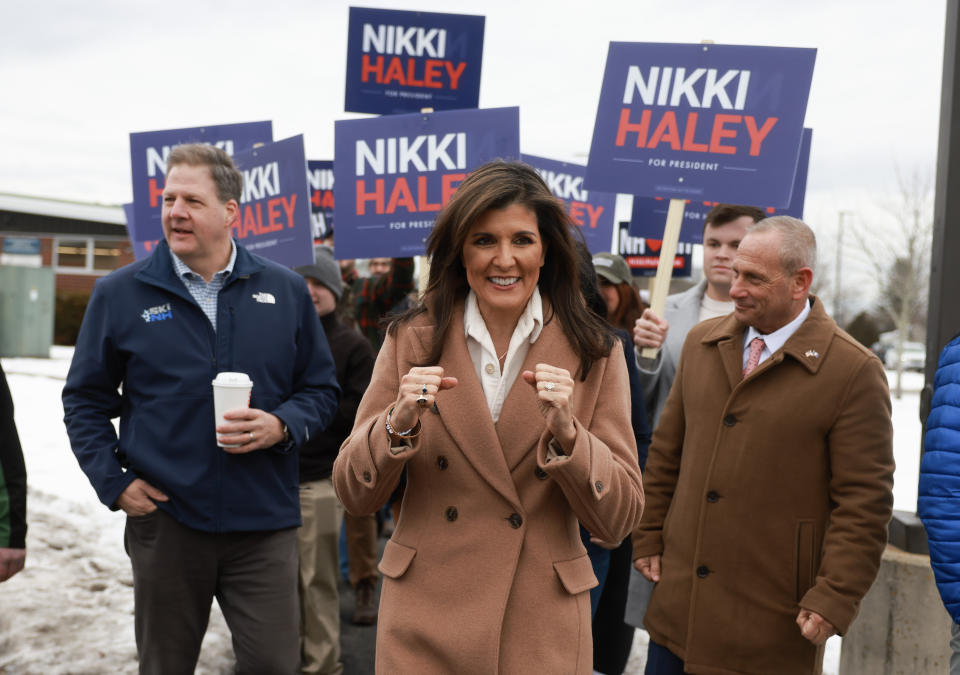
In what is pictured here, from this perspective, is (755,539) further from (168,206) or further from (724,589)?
(168,206)

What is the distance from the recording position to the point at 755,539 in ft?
Answer: 11.1

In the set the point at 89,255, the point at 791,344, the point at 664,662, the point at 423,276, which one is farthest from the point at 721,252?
the point at 89,255

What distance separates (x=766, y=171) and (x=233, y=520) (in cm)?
290

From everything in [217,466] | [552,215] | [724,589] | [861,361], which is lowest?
[724,589]

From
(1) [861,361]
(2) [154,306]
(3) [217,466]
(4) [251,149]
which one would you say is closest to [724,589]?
(1) [861,361]

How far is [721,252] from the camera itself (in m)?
4.76

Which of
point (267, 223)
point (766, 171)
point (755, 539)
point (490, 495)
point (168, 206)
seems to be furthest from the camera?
point (267, 223)

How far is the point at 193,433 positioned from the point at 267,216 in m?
2.72

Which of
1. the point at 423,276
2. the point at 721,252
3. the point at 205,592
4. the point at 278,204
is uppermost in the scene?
the point at 278,204

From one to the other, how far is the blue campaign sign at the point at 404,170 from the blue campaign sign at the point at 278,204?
0.22 m

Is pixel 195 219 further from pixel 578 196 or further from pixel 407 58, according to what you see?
pixel 578 196

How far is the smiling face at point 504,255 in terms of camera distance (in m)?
2.41

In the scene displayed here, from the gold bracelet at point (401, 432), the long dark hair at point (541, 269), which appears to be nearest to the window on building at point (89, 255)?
the long dark hair at point (541, 269)

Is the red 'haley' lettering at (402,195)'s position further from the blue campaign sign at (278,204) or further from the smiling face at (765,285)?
the smiling face at (765,285)
